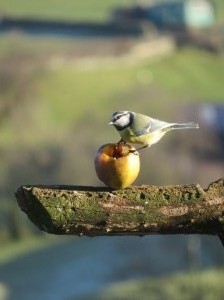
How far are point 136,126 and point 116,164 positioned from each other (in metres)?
0.34

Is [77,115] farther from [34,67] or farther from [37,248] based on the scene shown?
[37,248]

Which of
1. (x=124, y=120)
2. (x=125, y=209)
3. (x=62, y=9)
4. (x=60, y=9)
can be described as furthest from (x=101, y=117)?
(x=125, y=209)

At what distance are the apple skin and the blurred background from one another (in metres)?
13.7

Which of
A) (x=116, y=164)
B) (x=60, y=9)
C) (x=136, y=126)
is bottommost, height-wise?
(x=116, y=164)

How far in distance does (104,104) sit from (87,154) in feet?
32.5

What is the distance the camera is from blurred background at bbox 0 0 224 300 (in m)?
21.4

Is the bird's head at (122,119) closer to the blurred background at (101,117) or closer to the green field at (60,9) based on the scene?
the blurred background at (101,117)

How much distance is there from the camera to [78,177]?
2375cm

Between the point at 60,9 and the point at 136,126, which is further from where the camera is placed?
the point at 60,9

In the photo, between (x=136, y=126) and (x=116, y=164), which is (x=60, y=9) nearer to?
(x=136, y=126)

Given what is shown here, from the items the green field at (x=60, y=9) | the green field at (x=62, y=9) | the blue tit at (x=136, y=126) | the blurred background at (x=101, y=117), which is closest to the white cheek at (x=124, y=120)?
the blue tit at (x=136, y=126)

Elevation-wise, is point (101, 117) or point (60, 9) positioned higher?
point (60, 9)

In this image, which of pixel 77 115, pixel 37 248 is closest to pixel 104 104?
pixel 77 115

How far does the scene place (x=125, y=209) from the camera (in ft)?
11.4
